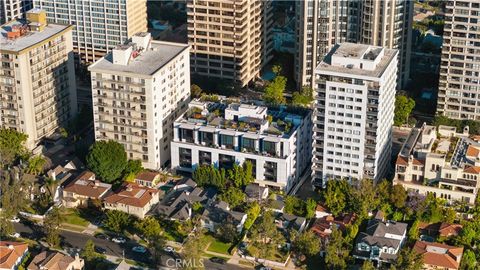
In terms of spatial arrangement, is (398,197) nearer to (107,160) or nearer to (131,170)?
(131,170)

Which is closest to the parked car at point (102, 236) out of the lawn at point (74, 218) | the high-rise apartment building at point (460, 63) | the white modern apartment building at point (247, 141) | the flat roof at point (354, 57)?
the lawn at point (74, 218)

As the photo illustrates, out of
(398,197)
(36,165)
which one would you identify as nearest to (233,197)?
(398,197)

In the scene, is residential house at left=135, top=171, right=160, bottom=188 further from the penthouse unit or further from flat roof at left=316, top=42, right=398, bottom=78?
the penthouse unit

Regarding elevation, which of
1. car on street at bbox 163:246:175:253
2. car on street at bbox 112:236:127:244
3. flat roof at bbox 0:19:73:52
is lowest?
car on street at bbox 163:246:175:253

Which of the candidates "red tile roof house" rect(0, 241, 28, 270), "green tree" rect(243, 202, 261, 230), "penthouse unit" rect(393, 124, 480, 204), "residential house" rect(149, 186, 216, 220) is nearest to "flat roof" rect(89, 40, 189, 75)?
"residential house" rect(149, 186, 216, 220)

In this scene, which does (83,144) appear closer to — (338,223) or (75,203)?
(75,203)

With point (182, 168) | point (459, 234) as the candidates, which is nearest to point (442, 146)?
point (459, 234)
